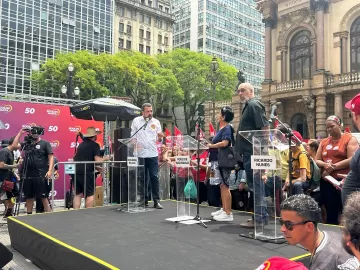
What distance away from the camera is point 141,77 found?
40.5m

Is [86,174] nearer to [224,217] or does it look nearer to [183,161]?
[183,161]

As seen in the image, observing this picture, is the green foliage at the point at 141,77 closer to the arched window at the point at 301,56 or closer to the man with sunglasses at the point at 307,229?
the arched window at the point at 301,56

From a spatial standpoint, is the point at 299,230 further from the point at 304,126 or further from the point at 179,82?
the point at 179,82

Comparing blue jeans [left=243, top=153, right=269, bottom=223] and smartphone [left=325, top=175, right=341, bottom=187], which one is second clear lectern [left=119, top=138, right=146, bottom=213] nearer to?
blue jeans [left=243, top=153, right=269, bottom=223]

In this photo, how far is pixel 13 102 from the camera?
11.2 metres

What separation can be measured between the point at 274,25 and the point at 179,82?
55.9 feet

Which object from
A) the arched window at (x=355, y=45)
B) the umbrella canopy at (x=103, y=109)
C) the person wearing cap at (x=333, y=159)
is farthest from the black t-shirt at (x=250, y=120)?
the arched window at (x=355, y=45)

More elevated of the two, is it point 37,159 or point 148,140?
point 148,140

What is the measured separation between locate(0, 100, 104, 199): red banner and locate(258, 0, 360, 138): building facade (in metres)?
19.1

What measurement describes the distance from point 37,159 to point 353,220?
685 cm

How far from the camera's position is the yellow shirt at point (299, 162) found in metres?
5.70

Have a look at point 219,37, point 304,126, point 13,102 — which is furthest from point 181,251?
point 219,37

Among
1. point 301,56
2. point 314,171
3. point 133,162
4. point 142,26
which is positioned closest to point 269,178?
point 314,171

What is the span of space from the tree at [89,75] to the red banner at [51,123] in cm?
2488
